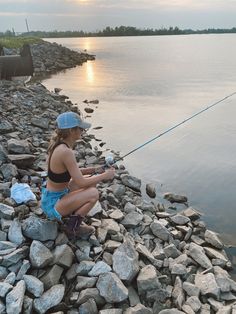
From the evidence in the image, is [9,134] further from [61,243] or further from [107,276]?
[107,276]

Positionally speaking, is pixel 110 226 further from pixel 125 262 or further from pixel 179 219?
pixel 179 219

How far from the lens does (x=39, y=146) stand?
31.5ft

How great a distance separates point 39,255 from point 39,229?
1.20 feet

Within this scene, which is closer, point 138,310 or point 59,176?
point 138,310

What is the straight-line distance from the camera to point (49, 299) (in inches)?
165

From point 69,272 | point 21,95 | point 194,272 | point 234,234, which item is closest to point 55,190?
point 69,272

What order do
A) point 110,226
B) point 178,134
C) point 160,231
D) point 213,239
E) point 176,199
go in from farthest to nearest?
point 178,134 < point 176,199 < point 213,239 < point 160,231 < point 110,226

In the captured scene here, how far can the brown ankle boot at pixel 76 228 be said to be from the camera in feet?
15.8

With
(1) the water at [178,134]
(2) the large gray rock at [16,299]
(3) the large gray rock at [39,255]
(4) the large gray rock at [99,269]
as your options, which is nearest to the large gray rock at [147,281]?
(4) the large gray rock at [99,269]

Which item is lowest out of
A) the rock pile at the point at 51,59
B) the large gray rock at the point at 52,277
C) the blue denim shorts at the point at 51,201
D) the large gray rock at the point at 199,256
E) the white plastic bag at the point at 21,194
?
the rock pile at the point at 51,59

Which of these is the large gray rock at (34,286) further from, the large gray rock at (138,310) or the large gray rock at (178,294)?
the large gray rock at (178,294)

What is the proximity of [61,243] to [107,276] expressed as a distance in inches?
28.0

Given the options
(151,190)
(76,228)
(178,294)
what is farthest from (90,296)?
(151,190)

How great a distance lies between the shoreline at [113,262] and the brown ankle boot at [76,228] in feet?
A: 0.32
